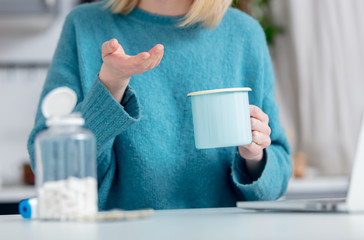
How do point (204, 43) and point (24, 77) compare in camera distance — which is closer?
point (204, 43)

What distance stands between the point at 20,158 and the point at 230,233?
244cm

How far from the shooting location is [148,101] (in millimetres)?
1222

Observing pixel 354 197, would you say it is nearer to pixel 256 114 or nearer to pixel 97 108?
pixel 256 114

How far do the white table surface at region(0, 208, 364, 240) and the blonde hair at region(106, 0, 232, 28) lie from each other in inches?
24.1

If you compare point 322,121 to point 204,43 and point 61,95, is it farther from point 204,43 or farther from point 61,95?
point 61,95

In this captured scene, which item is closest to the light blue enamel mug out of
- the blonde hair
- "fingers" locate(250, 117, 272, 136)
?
"fingers" locate(250, 117, 272, 136)

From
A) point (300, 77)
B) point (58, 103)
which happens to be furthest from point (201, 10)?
point (300, 77)

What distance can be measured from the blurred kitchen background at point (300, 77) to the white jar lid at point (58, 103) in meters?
1.89

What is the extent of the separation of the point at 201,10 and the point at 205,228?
727 millimetres

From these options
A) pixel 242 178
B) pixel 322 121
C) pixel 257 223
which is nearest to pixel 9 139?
pixel 322 121

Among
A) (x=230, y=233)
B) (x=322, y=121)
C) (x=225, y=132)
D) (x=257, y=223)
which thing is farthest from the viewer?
(x=322, y=121)

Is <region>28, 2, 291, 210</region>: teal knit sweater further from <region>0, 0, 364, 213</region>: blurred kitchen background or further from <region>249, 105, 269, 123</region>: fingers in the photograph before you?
<region>0, 0, 364, 213</region>: blurred kitchen background

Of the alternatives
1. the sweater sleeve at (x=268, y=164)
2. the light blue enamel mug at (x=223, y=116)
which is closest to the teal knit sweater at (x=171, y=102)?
the sweater sleeve at (x=268, y=164)

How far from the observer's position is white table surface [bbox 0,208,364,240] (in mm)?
585
